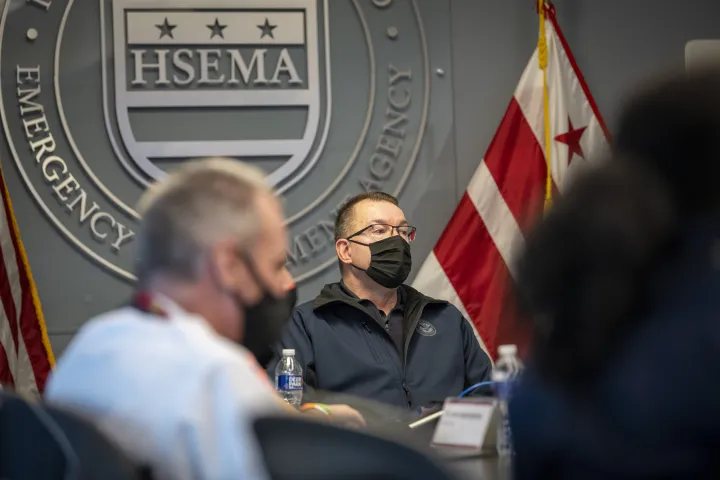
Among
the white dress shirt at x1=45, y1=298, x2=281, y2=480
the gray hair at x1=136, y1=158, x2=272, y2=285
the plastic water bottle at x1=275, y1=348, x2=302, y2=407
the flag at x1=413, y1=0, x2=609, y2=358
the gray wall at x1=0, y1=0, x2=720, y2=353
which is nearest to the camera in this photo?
the white dress shirt at x1=45, y1=298, x2=281, y2=480

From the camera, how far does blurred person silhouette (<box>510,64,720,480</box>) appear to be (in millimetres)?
928

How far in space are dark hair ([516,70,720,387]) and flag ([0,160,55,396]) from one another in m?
3.14

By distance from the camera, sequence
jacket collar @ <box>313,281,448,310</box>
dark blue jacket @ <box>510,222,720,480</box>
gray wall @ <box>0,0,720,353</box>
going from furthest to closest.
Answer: gray wall @ <box>0,0,720,353</box> < jacket collar @ <box>313,281,448,310</box> < dark blue jacket @ <box>510,222,720,480</box>

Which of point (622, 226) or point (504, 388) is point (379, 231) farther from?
point (622, 226)

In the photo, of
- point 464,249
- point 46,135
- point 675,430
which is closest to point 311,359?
point 464,249

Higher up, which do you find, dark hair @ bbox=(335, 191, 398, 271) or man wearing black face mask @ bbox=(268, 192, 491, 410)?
dark hair @ bbox=(335, 191, 398, 271)

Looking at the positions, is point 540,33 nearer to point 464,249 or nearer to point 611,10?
point 611,10

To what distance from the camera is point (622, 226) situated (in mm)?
964

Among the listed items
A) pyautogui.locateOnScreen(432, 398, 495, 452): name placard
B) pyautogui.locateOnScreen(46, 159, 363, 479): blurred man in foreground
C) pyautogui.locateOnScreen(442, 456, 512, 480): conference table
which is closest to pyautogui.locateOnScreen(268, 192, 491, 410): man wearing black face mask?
pyautogui.locateOnScreen(432, 398, 495, 452): name placard

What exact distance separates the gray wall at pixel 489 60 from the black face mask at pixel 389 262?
0.73 metres

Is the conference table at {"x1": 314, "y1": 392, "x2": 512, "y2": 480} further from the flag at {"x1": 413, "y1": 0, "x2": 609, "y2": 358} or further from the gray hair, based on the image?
the flag at {"x1": 413, "y1": 0, "x2": 609, "y2": 358}

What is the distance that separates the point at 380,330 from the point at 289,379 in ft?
1.61

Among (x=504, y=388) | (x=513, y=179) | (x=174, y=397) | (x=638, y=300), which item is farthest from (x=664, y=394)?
(x=513, y=179)

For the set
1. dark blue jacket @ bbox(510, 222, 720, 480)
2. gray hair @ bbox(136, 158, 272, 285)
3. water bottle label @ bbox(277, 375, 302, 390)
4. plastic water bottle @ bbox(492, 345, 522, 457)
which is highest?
gray hair @ bbox(136, 158, 272, 285)
